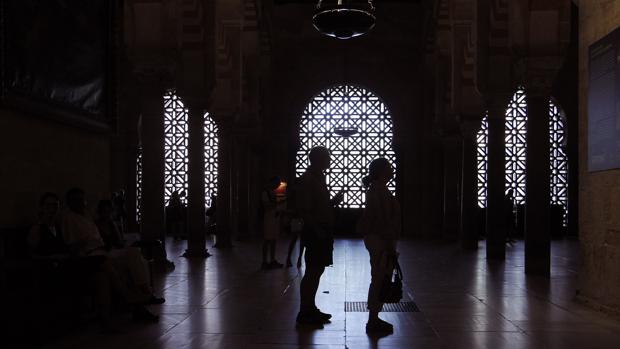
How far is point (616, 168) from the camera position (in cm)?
577

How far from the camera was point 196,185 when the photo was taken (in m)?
11.2

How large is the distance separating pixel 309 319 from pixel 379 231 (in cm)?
97

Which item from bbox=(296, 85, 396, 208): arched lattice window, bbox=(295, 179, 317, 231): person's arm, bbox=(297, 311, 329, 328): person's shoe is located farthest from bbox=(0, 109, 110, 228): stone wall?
bbox=(296, 85, 396, 208): arched lattice window

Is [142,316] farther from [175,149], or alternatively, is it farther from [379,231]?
[175,149]

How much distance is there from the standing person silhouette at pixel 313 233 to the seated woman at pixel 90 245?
1353 mm

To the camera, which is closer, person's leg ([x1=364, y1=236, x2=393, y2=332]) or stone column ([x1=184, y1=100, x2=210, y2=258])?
person's leg ([x1=364, y1=236, x2=393, y2=332])

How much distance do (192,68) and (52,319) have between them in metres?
6.66

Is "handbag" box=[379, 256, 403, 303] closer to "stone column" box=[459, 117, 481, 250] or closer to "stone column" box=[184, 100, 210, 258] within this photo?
"stone column" box=[184, 100, 210, 258]

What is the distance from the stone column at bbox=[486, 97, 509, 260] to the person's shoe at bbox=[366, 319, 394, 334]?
21.5ft

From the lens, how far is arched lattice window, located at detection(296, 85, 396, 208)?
19031 mm

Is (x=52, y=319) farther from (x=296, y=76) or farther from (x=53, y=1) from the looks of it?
(x=296, y=76)

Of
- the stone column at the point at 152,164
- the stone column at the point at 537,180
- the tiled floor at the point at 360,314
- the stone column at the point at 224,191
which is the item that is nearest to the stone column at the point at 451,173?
the stone column at the point at 224,191

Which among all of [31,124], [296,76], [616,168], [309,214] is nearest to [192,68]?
[31,124]

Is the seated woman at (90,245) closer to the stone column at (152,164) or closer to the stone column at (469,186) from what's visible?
the stone column at (152,164)
